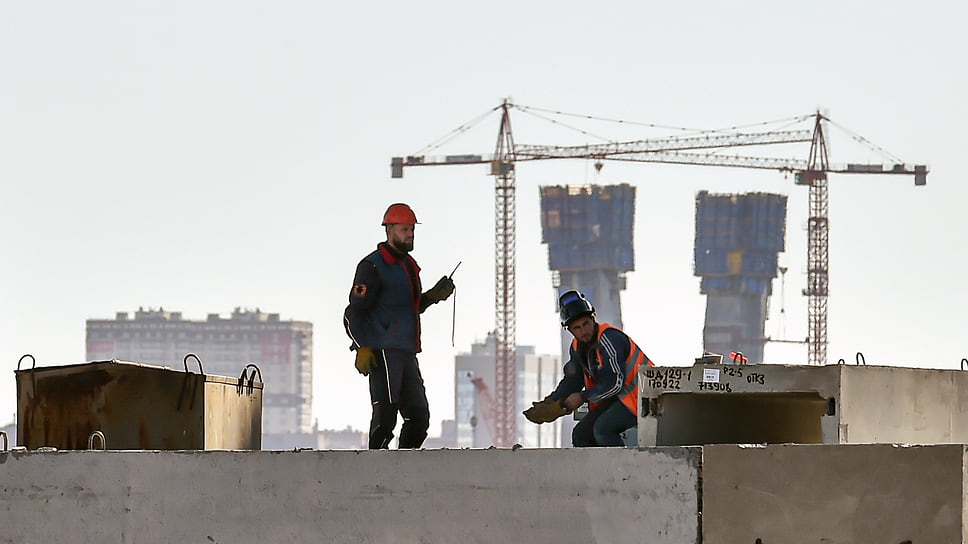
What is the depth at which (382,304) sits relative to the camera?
11.3 m

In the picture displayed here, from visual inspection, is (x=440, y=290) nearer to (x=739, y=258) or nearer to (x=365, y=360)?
(x=365, y=360)

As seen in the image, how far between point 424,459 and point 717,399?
4141 millimetres

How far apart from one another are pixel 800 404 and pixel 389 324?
2580 millimetres

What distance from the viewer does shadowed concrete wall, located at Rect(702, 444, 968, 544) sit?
798cm

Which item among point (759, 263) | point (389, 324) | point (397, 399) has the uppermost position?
point (759, 263)

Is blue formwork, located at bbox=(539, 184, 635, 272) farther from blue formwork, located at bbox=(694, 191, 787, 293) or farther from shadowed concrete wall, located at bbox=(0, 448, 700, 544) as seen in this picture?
shadowed concrete wall, located at bbox=(0, 448, 700, 544)

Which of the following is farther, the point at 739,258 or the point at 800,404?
the point at 739,258

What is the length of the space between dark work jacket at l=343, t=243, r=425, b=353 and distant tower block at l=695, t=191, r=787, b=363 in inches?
6739

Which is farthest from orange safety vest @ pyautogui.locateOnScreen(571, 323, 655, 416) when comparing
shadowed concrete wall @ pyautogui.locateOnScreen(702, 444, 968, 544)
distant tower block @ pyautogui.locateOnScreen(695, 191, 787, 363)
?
distant tower block @ pyautogui.locateOnScreen(695, 191, 787, 363)

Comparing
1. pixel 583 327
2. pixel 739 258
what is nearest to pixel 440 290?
pixel 583 327

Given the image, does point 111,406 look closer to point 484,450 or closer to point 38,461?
point 38,461

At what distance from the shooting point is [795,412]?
11.8m

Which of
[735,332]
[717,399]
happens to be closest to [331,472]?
[717,399]

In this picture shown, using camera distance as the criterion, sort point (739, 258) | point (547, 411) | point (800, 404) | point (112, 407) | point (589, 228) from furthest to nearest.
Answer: point (589, 228) → point (739, 258) → point (547, 411) → point (800, 404) → point (112, 407)
